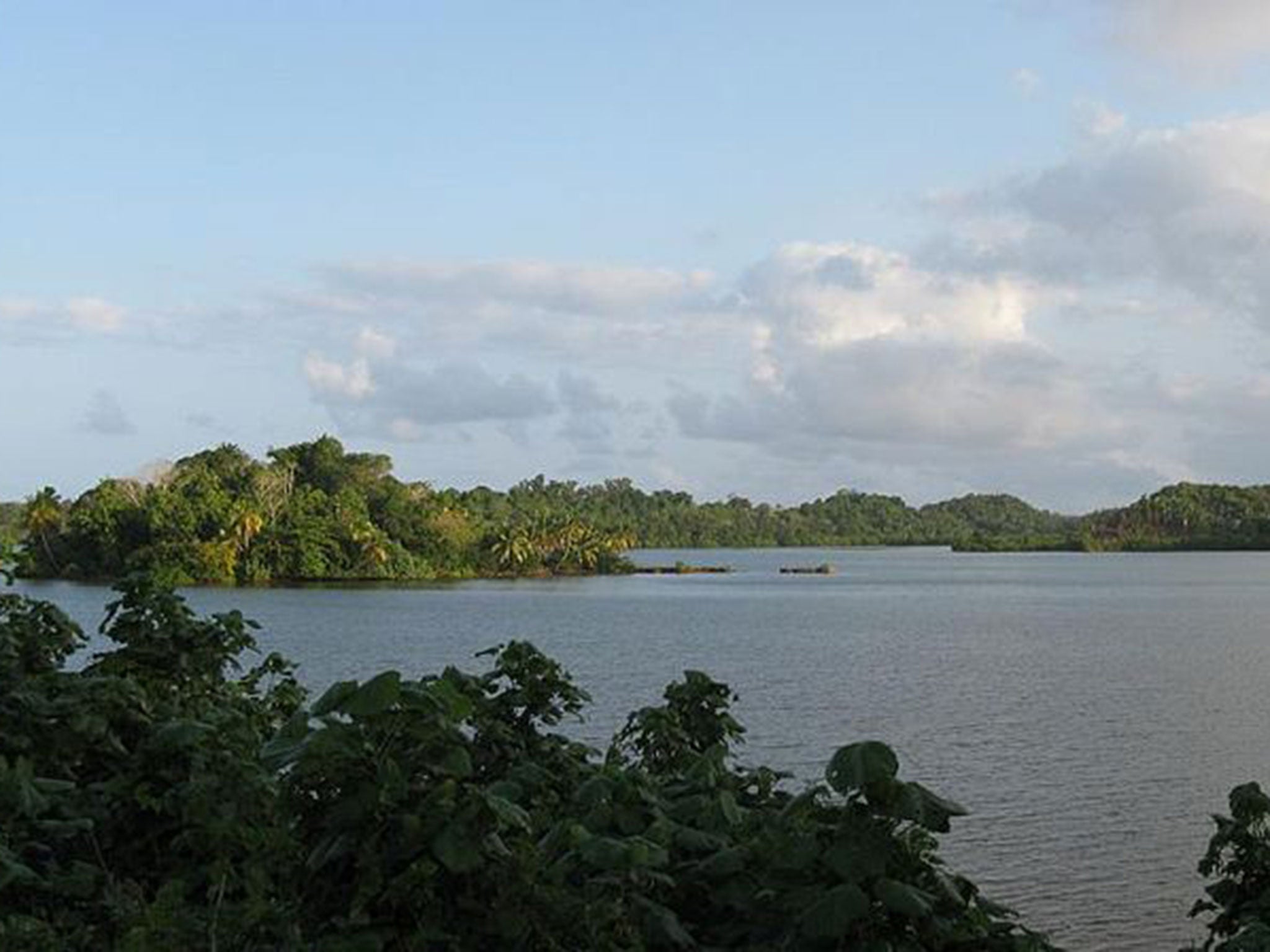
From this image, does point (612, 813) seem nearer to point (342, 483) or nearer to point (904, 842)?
point (904, 842)

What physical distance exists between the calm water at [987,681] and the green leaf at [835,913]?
1108 centimetres

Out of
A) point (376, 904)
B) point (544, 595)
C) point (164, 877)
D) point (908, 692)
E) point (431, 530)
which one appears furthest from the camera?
point (431, 530)

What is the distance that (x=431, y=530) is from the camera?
4638 inches

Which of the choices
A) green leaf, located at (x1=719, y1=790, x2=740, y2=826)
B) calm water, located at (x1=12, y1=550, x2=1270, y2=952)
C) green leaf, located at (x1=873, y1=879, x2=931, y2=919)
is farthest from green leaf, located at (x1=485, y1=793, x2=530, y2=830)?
calm water, located at (x1=12, y1=550, x2=1270, y2=952)

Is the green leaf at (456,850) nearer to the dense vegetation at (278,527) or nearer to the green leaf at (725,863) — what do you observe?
the green leaf at (725,863)

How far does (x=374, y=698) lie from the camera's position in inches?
192

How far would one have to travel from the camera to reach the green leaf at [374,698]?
4.87 m

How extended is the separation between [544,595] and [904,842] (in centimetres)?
8881

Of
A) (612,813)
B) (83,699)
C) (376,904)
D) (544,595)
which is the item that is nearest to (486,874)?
(376,904)

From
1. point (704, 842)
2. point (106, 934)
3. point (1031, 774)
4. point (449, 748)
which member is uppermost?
point (449, 748)

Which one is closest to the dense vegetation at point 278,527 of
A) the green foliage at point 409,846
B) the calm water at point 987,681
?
the calm water at point 987,681

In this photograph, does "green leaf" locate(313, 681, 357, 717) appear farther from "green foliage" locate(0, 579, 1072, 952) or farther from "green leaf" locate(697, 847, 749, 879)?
"green leaf" locate(697, 847, 749, 879)

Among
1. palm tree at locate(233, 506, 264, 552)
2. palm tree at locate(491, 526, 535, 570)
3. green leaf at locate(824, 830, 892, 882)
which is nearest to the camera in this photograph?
green leaf at locate(824, 830, 892, 882)

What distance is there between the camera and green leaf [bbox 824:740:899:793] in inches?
192
